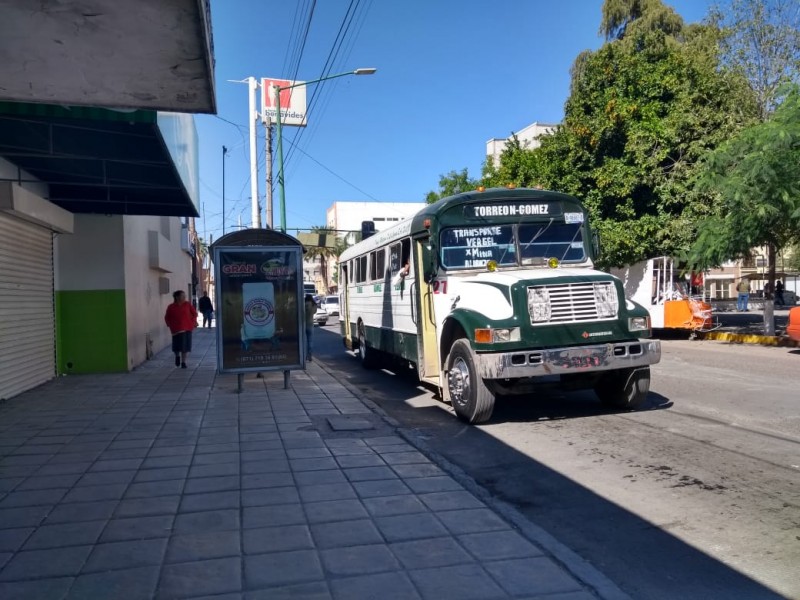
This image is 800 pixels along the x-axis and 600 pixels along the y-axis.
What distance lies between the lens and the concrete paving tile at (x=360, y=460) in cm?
636

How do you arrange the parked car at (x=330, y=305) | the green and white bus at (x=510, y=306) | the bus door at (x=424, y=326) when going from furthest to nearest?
the parked car at (x=330, y=305), the bus door at (x=424, y=326), the green and white bus at (x=510, y=306)

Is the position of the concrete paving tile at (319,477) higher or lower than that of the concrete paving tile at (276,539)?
higher

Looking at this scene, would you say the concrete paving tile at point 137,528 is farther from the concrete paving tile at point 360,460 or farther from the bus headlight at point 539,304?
the bus headlight at point 539,304

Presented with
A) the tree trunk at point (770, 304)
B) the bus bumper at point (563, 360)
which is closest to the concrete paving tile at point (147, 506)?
the bus bumper at point (563, 360)

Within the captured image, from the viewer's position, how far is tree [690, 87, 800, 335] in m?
15.4

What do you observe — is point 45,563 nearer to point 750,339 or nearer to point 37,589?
point 37,589

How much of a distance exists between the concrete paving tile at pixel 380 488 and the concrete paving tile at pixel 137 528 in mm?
1497

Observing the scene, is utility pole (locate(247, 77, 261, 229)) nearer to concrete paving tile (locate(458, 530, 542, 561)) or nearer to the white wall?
the white wall

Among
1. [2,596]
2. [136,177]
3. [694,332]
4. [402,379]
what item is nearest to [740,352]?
[694,332]

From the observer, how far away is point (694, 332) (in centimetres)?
2111

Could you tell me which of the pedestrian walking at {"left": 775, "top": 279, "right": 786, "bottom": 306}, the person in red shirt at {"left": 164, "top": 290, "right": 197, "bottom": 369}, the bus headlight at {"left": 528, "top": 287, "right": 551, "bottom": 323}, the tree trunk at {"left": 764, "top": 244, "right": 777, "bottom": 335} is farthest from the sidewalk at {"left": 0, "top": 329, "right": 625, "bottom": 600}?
the pedestrian walking at {"left": 775, "top": 279, "right": 786, "bottom": 306}

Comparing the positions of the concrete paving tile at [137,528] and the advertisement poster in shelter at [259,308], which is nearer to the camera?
the concrete paving tile at [137,528]

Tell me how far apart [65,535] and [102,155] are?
6.79 m

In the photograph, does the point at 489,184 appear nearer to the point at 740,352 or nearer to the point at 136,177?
the point at 740,352
